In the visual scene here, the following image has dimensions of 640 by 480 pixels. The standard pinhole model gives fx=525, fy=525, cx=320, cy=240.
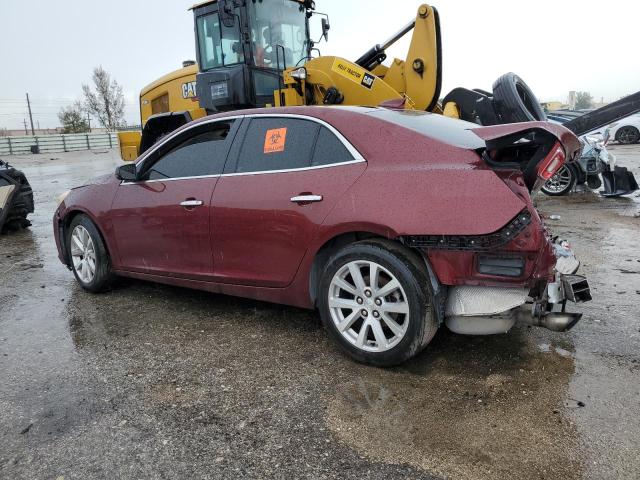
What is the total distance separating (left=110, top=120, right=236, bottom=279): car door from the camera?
4012 millimetres

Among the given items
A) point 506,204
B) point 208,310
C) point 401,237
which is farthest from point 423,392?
point 208,310

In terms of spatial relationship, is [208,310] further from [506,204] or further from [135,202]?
[506,204]

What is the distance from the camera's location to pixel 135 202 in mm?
4461

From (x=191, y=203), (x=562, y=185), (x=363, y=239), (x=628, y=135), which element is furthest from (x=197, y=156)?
(x=628, y=135)

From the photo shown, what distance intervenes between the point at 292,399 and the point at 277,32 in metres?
7.14

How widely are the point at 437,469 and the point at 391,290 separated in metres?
1.06

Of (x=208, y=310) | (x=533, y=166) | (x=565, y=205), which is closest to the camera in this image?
(x=533, y=166)

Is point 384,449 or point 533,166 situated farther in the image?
point 533,166

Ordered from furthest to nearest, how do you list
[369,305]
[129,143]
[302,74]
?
[129,143]
[302,74]
[369,305]

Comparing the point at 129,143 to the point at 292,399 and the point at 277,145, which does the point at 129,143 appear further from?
the point at 292,399

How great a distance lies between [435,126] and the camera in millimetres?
3508

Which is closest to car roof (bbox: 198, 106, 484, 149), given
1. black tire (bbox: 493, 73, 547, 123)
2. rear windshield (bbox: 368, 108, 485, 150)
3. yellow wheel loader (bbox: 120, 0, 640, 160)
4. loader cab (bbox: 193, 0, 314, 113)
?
rear windshield (bbox: 368, 108, 485, 150)

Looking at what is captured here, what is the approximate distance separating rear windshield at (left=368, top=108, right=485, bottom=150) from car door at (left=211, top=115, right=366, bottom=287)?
1.27 ft

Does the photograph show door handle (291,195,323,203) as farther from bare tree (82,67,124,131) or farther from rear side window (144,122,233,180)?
bare tree (82,67,124,131)
